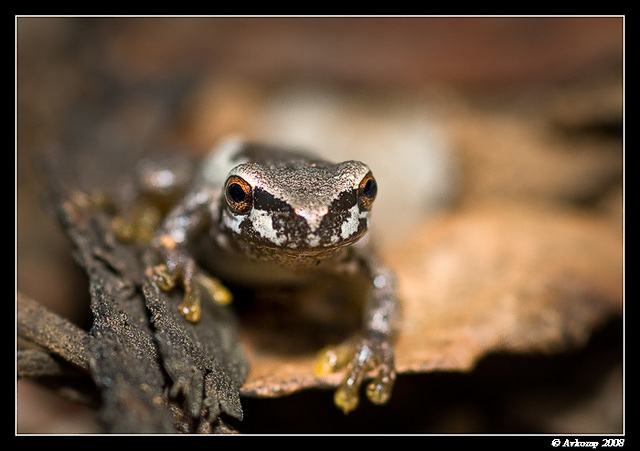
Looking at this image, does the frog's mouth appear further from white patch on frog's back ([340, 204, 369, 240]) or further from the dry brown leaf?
the dry brown leaf

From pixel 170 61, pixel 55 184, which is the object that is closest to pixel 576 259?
pixel 55 184

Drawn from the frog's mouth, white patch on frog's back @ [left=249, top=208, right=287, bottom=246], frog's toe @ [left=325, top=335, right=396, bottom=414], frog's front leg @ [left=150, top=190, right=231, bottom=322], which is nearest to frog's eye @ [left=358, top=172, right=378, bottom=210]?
the frog's mouth

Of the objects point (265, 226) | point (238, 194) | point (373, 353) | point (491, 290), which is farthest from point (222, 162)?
point (491, 290)

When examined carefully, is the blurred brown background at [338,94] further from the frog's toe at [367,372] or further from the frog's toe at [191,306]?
the frog's toe at [367,372]

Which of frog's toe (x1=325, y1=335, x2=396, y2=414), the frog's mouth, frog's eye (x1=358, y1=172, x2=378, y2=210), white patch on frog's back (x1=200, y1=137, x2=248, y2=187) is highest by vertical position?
white patch on frog's back (x1=200, y1=137, x2=248, y2=187)

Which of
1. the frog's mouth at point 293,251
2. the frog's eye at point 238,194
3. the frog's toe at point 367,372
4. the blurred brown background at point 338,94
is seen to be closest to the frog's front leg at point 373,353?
the frog's toe at point 367,372

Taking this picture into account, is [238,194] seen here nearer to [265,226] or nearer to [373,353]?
[265,226]

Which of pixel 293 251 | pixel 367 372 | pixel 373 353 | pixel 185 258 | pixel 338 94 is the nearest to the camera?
pixel 293 251

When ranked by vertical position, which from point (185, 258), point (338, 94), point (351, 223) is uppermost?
point (338, 94)
